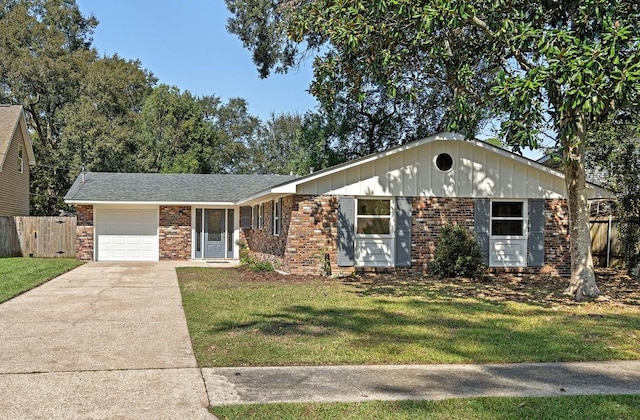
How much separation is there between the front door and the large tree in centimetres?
992

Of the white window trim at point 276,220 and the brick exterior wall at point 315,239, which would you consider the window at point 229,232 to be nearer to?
the white window trim at point 276,220

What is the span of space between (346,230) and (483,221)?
3.94m

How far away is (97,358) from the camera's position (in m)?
6.55

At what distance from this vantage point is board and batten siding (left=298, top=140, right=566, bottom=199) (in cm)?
1593

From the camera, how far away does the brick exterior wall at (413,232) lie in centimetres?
1582

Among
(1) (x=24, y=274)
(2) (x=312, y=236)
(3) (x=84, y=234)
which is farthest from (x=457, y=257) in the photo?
(3) (x=84, y=234)

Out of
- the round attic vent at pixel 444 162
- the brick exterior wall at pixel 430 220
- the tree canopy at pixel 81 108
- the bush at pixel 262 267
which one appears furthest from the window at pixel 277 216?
the tree canopy at pixel 81 108

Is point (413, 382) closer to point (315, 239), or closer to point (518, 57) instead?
point (518, 57)

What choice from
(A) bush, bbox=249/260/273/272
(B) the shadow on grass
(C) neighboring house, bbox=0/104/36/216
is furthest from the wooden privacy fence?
(B) the shadow on grass

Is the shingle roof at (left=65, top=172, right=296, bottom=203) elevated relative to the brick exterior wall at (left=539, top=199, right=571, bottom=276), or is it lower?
elevated

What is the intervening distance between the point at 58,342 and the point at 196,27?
682 inches

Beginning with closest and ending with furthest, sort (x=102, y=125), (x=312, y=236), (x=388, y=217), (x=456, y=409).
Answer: (x=456, y=409), (x=312, y=236), (x=388, y=217), (x=102, y=125)

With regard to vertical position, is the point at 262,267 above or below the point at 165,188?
below

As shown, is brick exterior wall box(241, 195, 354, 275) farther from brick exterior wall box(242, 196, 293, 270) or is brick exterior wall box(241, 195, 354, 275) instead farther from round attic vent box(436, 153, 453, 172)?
round attic vent box(436, 153, 453, 172)
